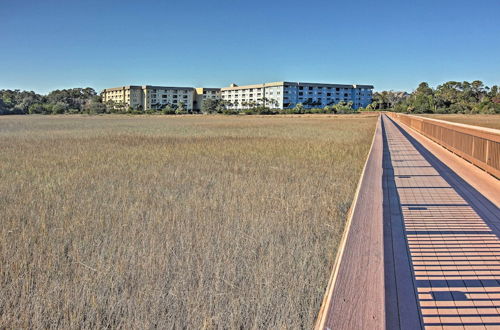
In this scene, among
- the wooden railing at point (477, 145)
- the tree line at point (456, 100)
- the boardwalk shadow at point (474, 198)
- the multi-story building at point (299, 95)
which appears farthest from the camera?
the multi-story building at point (299, 95)

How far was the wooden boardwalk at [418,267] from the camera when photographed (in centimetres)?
203

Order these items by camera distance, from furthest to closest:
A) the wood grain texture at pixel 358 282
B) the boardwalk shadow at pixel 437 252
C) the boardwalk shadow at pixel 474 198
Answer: the boardwalk shadow at pixel 474 198 < the boardwalk shadow at pixel 437 252 < the wood grain texture at pixel 358 282

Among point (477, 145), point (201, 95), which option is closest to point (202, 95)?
point (201, 95)

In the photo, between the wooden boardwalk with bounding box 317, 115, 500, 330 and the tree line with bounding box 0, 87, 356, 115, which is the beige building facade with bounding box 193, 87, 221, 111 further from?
the wooden boardwalk with bounding box 317, 115, 500, 330

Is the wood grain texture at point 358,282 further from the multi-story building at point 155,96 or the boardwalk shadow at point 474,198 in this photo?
the multi-story building at point 155,96

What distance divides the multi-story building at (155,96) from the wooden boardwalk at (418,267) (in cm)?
13659

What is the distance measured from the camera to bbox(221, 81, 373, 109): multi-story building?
5472 inches

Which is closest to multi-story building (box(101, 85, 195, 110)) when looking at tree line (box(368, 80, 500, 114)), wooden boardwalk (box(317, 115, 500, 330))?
tree line (box(368, 80, 500, 114))

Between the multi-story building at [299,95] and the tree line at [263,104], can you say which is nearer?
the tree line at [263,104]

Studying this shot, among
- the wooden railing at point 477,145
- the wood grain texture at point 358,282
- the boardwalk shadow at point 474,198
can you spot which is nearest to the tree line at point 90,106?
the wooden railing at point 477,145

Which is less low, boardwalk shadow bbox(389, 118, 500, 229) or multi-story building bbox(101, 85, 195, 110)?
multi-story building bbox(101, 85, 195, 110)

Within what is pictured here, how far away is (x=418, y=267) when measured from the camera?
359 centimetres

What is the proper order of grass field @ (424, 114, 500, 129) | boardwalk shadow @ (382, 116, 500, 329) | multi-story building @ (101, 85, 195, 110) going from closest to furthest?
1. boardwalk shadow @ (382, 116, 500, 329)
2. grass field @ (424, 114, 500, 129)
3. multi-story building @ (101, 85, 195, 110)

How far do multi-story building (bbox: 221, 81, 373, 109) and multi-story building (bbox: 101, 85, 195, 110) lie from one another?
1668cm
